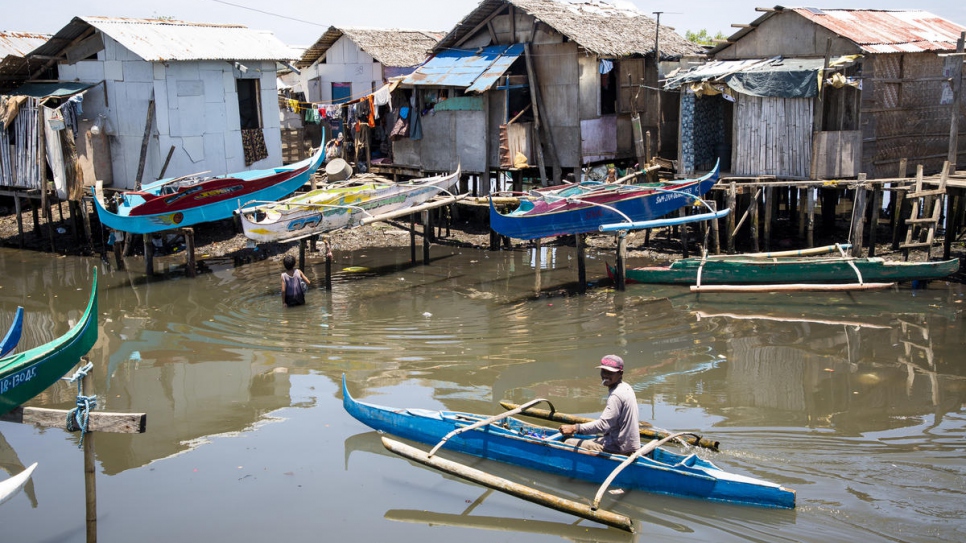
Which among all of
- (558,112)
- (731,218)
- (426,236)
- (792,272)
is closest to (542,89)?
(558,112)

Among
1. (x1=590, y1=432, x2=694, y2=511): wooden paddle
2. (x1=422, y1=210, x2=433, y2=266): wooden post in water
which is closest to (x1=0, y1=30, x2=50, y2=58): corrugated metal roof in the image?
(x1=422, y1=210, x2=433, y2=266): wooden post in water

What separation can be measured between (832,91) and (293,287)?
10.5m

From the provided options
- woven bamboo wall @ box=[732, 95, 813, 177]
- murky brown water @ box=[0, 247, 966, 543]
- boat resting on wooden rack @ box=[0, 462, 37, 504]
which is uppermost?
woven bamboo wall @ box=[732, 95, 813, 177]

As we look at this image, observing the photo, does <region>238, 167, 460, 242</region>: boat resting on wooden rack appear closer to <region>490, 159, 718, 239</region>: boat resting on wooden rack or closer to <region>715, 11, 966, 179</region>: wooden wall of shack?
<region>490, 159, 718, 239</region>: boat resting on wooden rack

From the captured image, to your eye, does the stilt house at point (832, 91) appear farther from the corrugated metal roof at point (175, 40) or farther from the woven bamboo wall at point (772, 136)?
the corrugated metal roof at point (175, 40)

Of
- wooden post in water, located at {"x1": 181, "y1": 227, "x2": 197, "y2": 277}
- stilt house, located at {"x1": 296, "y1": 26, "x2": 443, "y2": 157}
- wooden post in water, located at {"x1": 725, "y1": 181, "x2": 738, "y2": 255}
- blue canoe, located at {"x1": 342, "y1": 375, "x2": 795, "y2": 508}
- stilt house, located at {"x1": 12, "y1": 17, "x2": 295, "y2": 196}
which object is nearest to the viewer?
blue canoe, located at {"x1": 342, "y1": 375, "x2": 795, "y2": 508}

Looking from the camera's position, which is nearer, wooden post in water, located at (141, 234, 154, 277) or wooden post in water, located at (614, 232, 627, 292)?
wooden post in water, located at (614, 232, 627, 292)

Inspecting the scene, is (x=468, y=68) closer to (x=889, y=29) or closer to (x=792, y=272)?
(x=889, y=29)

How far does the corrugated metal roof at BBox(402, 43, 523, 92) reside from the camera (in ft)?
65.3

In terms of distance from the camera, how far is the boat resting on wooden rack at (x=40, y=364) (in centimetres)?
757

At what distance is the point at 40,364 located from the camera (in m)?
7.99

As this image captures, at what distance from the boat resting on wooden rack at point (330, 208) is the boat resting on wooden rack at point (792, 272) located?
463 cm

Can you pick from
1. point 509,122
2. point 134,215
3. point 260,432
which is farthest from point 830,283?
point 134,215

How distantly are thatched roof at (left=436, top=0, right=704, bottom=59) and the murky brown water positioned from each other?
522 centimetres
